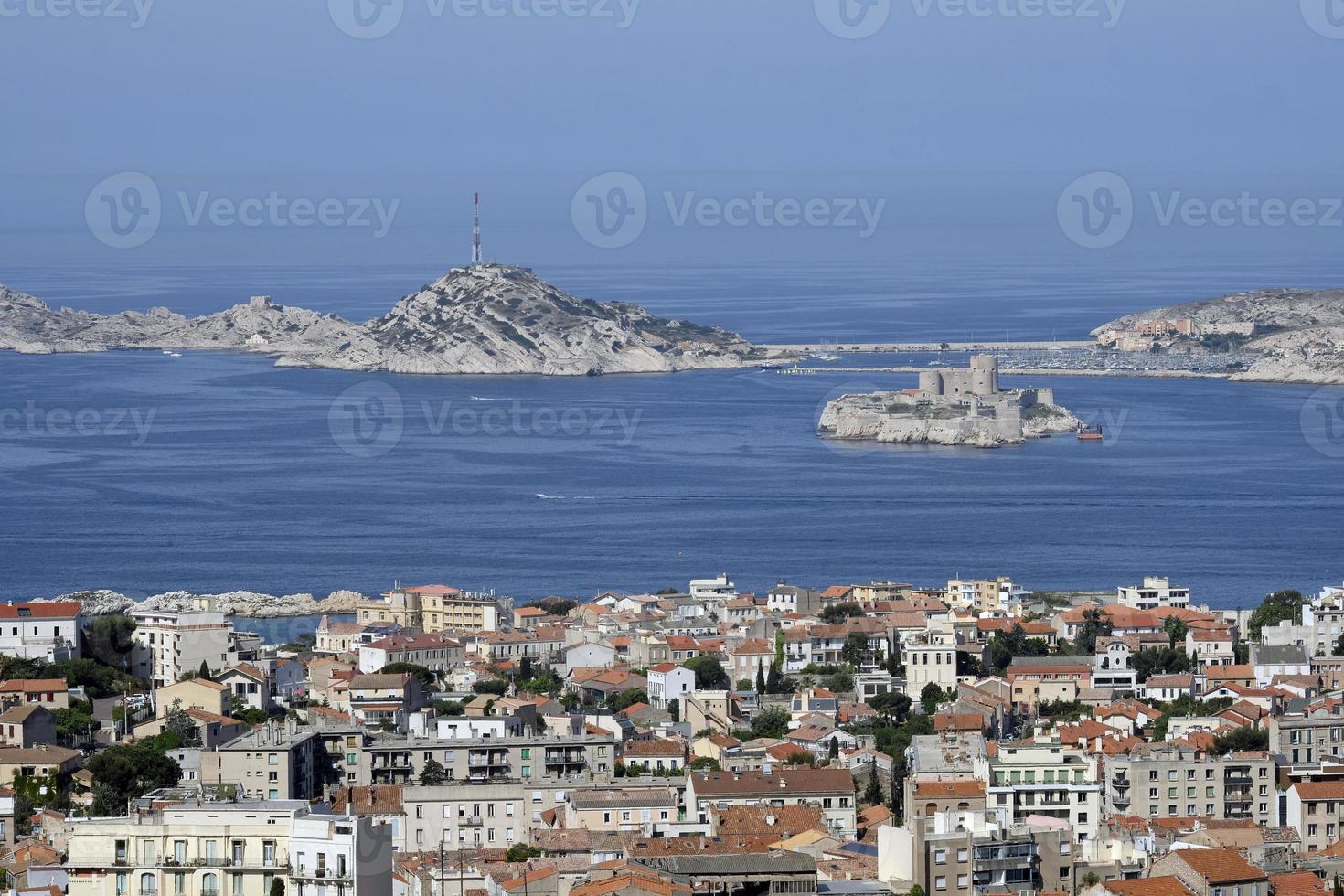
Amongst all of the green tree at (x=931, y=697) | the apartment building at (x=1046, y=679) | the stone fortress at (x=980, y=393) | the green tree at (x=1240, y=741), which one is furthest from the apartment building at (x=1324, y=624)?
the stone fortress at (x=980, y=393)

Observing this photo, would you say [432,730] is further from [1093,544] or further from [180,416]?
[180,416]

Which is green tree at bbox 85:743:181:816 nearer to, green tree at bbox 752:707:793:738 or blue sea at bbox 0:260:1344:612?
green tree at bbox 752:707:793:738

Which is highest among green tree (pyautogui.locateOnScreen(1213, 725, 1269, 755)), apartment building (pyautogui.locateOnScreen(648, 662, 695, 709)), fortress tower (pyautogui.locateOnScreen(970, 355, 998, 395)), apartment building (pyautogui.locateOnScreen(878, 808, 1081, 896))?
fortress tower (pyautogui.locateOnScreen(970, 355, 998, 395))

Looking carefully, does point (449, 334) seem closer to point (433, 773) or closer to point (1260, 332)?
point (1260, 332)

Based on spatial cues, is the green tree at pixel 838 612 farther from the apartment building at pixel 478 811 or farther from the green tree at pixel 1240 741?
the apartment building at pixel 478 811

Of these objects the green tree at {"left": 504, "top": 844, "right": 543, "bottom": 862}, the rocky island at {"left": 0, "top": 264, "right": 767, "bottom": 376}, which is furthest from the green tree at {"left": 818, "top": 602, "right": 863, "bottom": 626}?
the rocky island at {"left": 0, "top": 264, "right": 767, "bottom": 376}
